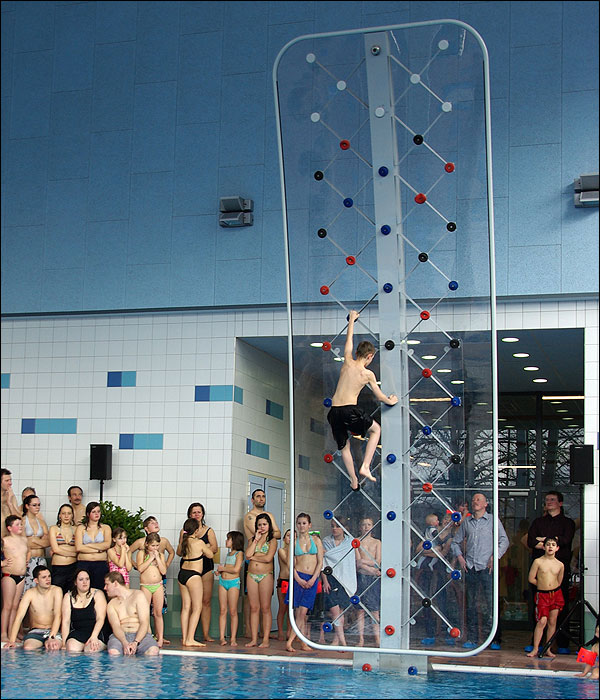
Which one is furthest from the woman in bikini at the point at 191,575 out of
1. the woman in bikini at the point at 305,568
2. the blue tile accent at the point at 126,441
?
the woman in bikini at the point at 305,568

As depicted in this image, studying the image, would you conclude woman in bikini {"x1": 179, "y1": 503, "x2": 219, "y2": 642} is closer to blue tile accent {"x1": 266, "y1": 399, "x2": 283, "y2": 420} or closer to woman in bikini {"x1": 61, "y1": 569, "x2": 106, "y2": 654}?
woman in bikini {"x1": 61, "y1": 569, "x2": 106, "y2": 654}

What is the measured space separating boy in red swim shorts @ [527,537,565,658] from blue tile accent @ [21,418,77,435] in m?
6.33

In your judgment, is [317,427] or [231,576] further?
[231,576]

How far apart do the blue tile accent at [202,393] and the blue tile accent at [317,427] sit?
4589mm

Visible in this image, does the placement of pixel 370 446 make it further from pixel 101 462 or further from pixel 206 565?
pixel 101 462

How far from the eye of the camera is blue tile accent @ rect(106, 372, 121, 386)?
1300 centimetres

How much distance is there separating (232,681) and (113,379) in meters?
5.96

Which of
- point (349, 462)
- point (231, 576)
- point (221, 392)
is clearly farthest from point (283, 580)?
point (349, 462)

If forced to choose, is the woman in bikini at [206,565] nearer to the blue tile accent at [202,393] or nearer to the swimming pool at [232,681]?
the blue tile accent at [202,393]

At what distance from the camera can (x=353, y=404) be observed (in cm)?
806

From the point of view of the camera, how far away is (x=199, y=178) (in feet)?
42.0

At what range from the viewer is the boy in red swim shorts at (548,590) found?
10844 mm

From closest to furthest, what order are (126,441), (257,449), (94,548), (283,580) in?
1. (94,548)
2. (283,580)
3. (126,441)
4. (257,449)

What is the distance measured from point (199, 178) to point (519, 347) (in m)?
4.81
